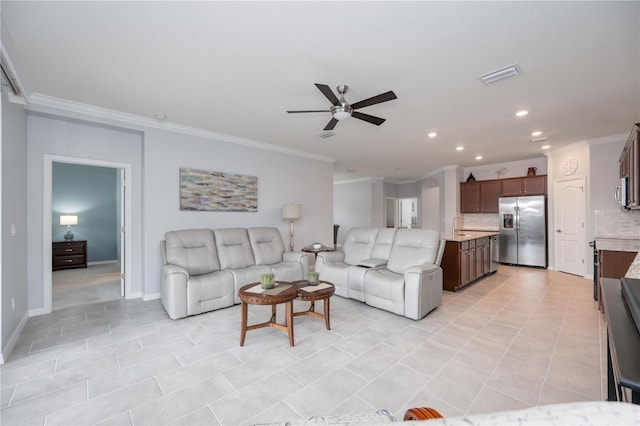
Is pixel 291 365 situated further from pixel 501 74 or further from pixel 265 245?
pixel 501 74

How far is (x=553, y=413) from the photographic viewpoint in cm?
48

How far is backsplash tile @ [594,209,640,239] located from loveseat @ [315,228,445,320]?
3349 mm

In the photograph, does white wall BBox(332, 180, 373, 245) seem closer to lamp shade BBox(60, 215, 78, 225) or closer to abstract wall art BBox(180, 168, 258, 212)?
abstract wall art BBox(180, 168, 258, 212)

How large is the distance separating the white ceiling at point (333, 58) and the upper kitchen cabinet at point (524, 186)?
2.28m

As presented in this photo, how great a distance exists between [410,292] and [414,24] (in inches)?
103

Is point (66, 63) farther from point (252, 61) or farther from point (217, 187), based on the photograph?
point (217, 187)

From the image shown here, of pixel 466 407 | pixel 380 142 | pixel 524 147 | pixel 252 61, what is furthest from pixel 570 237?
pixel 252 61

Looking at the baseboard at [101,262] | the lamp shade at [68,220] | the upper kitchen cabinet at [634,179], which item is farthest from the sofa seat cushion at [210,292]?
the baseboard at [101,262]

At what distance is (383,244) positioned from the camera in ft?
13.6

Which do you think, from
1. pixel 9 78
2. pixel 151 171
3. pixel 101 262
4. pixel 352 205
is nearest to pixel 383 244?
pixel 151 171

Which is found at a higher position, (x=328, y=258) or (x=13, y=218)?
(x=13, y=218)

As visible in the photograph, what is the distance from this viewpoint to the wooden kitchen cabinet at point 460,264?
4.34 metres

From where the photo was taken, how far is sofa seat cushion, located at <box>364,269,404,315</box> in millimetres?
3285

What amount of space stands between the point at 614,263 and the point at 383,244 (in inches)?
109
